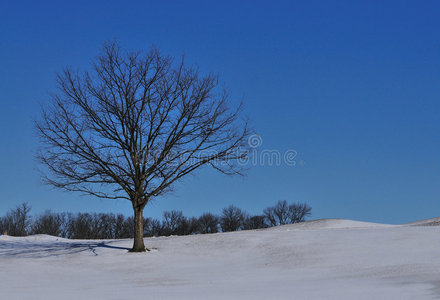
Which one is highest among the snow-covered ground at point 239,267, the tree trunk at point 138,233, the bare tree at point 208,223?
the bare tree at point 208,223

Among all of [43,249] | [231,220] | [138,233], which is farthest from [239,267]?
[231,220]

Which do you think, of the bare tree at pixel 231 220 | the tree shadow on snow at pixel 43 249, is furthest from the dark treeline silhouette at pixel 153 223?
the tree shadow on snow at pixel 43 249

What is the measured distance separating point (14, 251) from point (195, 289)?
1366cm

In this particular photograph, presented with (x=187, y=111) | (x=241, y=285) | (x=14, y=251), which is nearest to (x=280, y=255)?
(x=241, y=285)

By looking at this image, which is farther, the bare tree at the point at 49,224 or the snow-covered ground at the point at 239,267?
the bare tree at the point at 49,224

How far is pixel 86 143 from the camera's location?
65.7 feet

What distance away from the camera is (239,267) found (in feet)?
52.4

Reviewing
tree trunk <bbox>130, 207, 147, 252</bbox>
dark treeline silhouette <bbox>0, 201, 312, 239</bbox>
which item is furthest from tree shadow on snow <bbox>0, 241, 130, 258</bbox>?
dark treeline silhouette <bbox>0, 201, 312, 239</bbox>

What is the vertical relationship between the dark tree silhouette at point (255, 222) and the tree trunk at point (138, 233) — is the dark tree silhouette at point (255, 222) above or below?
above

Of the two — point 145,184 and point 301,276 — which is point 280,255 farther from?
point 145,184

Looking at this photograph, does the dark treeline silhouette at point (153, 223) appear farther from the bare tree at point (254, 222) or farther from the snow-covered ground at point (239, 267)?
the snow-covered ground at point (239, 267)

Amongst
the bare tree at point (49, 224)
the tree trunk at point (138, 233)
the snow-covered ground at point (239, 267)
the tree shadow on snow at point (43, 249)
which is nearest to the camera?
the snow-covered ground at point (239, 267)

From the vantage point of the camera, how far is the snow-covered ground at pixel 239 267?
34.1 ft

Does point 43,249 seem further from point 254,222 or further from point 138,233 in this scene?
point 254,222
